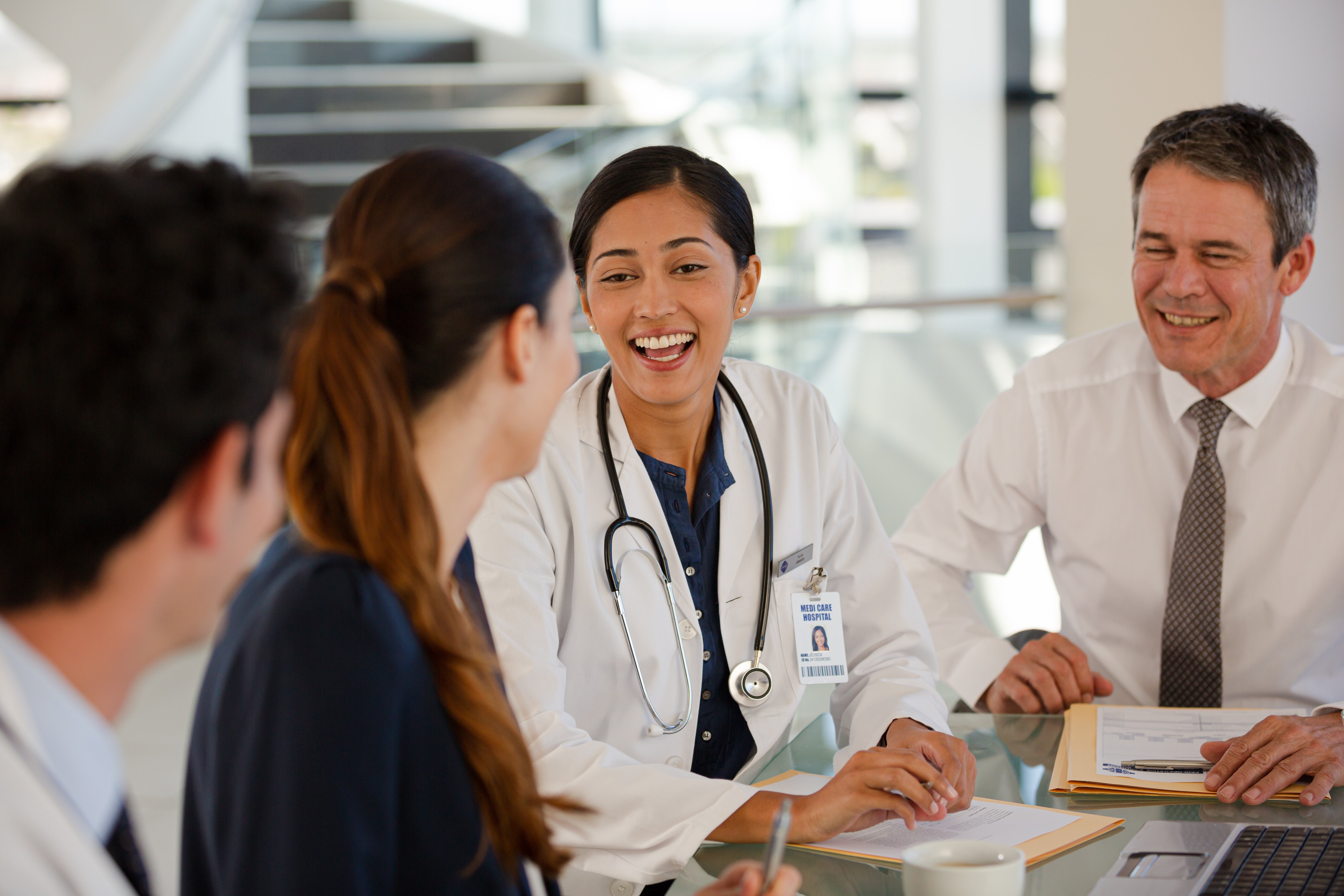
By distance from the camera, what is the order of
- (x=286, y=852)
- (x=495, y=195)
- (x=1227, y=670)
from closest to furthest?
(x=286, y=852), (x=495, y=195), (x=1227, y=670)

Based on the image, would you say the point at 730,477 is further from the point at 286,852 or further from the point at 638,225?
the point at 286,852

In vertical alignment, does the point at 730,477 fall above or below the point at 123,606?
below

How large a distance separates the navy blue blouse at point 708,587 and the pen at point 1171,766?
483mm

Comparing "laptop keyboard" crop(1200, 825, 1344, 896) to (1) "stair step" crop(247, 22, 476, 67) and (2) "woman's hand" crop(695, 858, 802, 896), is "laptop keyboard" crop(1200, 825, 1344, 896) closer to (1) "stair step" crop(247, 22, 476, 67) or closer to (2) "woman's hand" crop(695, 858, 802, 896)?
(2) "woman's hand" crop(695, 858, 802, 896)

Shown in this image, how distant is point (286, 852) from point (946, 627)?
1.28 metres

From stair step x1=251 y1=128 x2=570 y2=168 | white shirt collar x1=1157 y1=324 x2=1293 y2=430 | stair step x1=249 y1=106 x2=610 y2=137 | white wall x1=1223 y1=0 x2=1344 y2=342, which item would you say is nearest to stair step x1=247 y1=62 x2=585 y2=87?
stair step x1=249 y1=106 x2=610 y2=137

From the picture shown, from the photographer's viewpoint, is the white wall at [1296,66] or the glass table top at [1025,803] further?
the white wall at [1296,66]

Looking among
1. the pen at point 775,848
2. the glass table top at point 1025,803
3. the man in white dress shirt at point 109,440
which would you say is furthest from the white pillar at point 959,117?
the man in white dress shirt at point 109,440

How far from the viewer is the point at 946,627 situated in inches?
74.1

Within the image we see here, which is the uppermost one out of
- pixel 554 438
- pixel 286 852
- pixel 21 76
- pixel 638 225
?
pixel 21 76

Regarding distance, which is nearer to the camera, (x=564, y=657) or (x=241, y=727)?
(x=241, y=727)

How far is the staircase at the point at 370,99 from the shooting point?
6.05 meters

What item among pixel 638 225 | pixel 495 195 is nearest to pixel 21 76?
pixel 638 225

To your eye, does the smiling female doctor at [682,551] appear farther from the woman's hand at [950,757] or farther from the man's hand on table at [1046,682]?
the man's hand on table at [1046,682]
